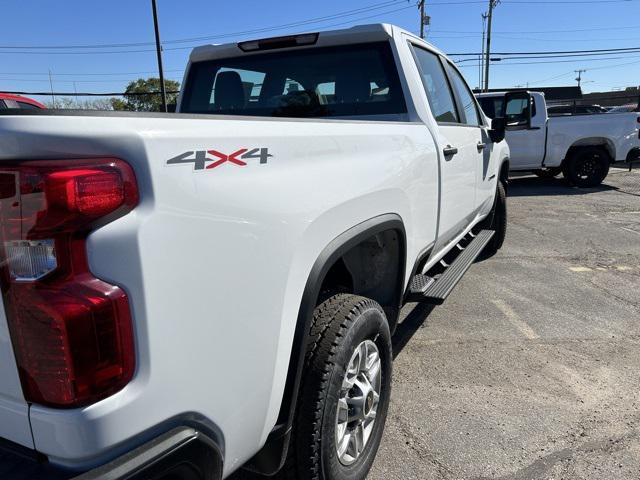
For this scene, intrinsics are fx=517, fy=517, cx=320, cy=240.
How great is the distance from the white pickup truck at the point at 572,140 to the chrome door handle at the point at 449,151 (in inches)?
353

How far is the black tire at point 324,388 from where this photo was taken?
6.29 feet

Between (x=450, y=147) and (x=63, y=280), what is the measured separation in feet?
8.86

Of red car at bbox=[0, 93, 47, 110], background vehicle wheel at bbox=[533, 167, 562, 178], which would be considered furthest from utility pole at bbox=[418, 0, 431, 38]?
red car at bbox=[0, 93, 47, 110]

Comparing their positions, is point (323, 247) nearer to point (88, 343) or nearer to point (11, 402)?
point (88, 343)

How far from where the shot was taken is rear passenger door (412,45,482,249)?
3334 mm

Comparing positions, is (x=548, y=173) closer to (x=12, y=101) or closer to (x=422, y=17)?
(x=12, y=101)

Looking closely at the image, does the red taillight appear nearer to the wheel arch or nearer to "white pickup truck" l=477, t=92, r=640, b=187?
"white pickup truck" l=477, t=92, r=640, b=187

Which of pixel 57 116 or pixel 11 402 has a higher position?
pixel 57 116

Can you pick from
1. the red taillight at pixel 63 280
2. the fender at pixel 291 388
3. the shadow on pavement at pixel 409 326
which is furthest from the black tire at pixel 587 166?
the red taillight at pixel 63 280

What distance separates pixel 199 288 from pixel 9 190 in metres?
0.48

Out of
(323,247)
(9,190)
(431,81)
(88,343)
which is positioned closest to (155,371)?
(88,343)

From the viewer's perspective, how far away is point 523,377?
3391 millimetres

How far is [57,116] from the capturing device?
1164 mm

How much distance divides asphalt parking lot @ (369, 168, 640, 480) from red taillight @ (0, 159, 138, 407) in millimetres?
1753
